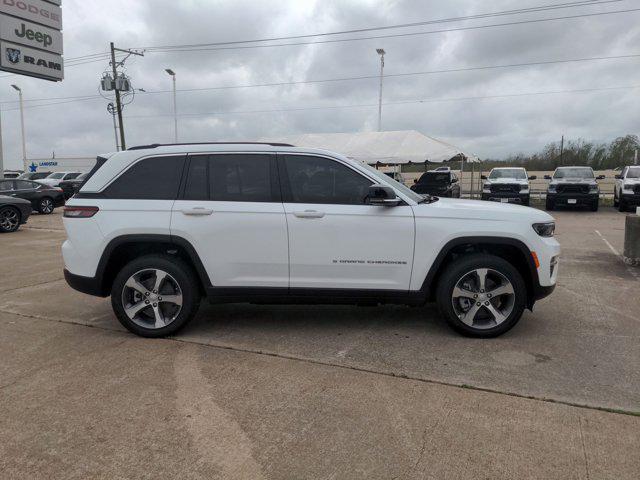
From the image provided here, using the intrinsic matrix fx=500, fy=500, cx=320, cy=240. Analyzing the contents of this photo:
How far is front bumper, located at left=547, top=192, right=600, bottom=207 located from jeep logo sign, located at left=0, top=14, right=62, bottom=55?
73.5 feet

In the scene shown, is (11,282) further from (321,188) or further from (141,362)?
(321,188)

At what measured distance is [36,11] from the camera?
2103 cm

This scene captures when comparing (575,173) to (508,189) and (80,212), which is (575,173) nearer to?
(508,189)

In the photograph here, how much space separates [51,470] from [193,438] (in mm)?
743

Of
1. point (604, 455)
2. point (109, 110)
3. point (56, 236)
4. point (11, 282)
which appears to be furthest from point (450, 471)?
point (109, 110)

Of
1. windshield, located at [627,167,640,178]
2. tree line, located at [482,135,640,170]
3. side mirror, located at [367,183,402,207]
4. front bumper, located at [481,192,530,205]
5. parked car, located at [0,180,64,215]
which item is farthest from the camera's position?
tree line, located at [482,135,640,170]

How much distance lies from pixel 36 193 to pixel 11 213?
6.48 m

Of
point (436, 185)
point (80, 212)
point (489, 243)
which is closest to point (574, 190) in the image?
point (436, 185)

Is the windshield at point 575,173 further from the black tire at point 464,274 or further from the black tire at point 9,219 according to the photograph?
the black tire at point 9,219

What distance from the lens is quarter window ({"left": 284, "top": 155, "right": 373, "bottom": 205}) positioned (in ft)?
14.9

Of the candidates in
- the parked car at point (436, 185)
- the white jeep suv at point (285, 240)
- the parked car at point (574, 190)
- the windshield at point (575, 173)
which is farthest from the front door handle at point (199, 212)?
the windshield at point (575, 173)

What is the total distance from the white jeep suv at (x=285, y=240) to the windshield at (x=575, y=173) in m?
18.3

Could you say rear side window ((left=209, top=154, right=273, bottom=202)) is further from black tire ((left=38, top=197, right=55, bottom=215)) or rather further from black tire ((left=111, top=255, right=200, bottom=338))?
black tire ((left=38, top=197, right=55, bottom=215))

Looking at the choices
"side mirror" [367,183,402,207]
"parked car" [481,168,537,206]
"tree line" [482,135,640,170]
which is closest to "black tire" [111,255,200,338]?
"side mirror" [367,183,402,207]
